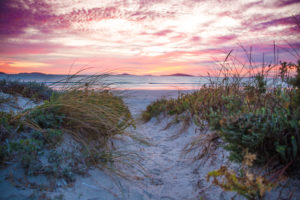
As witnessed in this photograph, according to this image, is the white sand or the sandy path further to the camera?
the sandy path

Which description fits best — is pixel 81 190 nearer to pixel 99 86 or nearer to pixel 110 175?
pixel 110 175

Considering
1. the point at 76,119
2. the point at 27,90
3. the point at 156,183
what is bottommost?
the point at 156,183

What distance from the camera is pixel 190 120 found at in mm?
4668

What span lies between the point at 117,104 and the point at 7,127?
2.00 meters

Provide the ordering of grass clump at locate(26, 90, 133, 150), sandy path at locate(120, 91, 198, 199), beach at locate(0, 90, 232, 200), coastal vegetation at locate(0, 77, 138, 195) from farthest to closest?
grass clump at locate(26, 90, 133, 150)
sandy path at locate(120, 91, 198, 199)
coastal vegetation at locate(0, 77, 138, 195)
beach at locate(0, 90, 232, 200)

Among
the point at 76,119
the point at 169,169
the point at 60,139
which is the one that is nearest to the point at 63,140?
the point at 60,139

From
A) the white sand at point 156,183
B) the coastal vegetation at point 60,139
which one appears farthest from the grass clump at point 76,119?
the white sand at point 156,183

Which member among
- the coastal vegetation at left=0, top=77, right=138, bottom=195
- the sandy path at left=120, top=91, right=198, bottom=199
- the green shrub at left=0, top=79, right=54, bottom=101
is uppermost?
the green shrub at left=0, top=79, right=54, bottom=101

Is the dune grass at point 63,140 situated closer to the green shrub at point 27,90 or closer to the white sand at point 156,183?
the white sand at point 156,183

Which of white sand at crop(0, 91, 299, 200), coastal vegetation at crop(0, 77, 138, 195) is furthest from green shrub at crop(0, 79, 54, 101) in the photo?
white sand at crop(0, 91, 299, 200)

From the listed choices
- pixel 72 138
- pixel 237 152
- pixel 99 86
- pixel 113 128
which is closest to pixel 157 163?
pixel 113 128

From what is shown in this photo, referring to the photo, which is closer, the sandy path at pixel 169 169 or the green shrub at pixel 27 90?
the sandy path at pixel 169 169

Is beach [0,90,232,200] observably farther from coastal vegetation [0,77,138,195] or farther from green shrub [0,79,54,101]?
green shrub [0,79,54,101]

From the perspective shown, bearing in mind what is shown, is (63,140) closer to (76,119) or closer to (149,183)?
(76,119)
